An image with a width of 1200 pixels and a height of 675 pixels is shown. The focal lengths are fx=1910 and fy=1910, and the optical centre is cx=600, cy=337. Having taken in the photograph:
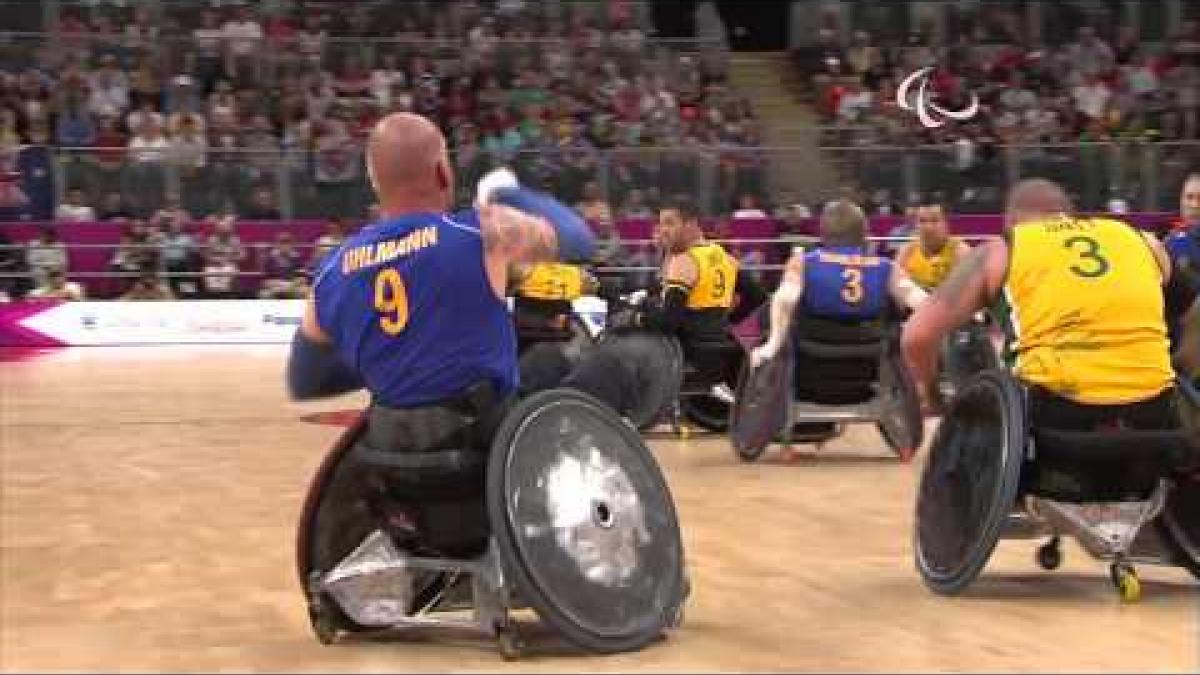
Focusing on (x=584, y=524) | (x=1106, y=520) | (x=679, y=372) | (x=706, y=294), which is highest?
(x=584, y=524)

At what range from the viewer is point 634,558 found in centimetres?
557

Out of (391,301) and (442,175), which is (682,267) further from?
(391,301)

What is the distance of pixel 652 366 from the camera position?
1167 centimetres

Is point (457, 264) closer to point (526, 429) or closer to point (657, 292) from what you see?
point (526, 429)

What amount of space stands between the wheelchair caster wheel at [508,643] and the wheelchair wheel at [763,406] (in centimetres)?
563

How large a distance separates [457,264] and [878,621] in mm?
1784

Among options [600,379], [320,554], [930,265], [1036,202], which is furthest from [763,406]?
[320,554]

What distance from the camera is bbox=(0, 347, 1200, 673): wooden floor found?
18.1ft

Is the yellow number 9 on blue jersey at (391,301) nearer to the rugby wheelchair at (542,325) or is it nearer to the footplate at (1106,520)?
the footplate at (1106,520)

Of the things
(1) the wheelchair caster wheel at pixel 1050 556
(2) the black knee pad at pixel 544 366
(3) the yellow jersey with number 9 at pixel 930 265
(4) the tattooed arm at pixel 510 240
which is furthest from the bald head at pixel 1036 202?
(3) the yellow jersey with number 9 at pixel 930 265

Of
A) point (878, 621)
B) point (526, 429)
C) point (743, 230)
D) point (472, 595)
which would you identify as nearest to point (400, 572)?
point (472, 595)

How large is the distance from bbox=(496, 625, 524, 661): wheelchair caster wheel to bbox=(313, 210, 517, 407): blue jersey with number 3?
0.69m

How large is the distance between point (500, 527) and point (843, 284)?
613 cm

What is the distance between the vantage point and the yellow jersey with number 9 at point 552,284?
11.6 meters
